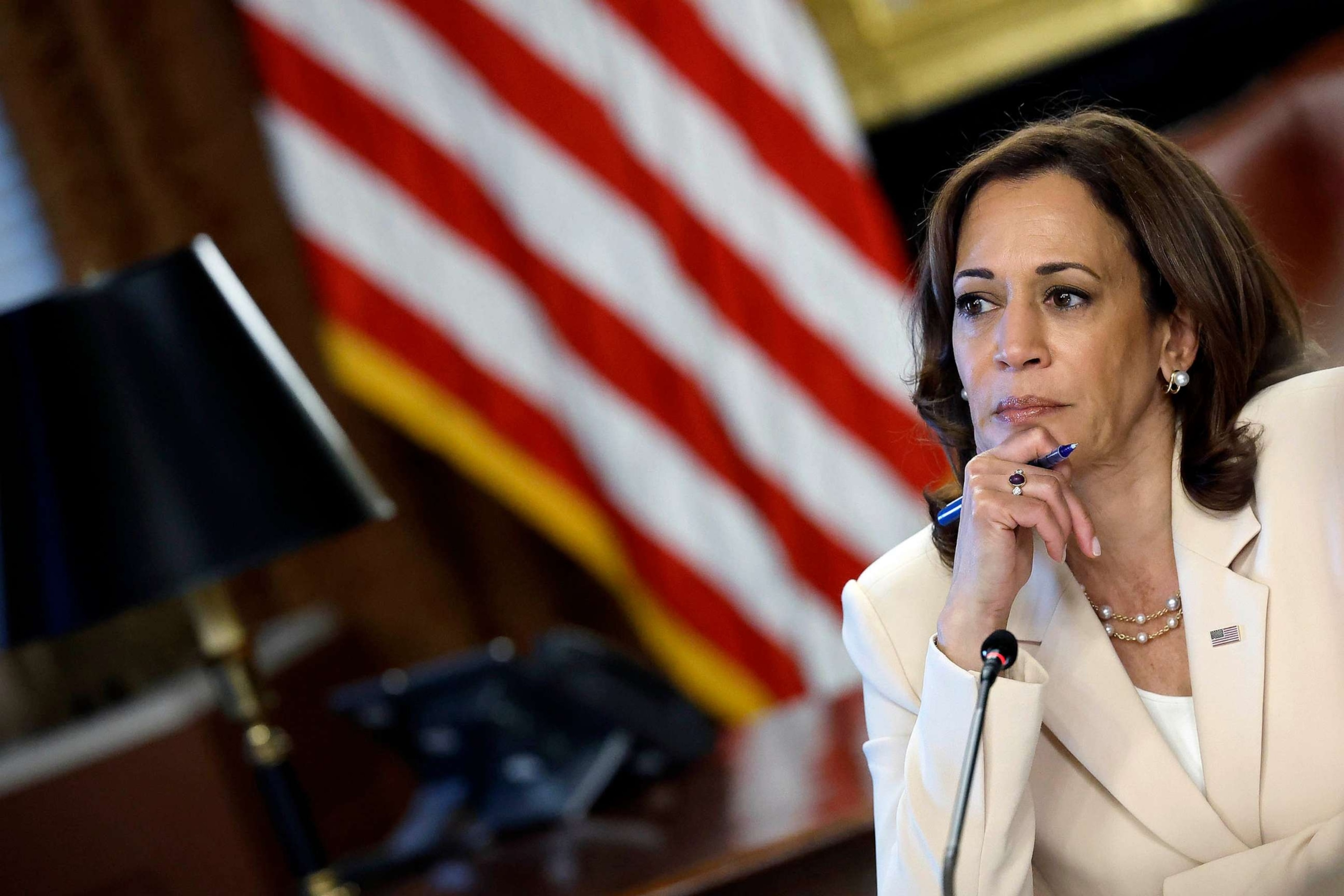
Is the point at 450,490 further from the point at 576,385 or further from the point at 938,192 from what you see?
the point at 938,192

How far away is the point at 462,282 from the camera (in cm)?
380

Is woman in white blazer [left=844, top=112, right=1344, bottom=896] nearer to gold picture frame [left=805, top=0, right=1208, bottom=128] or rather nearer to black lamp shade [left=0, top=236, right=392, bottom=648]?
black lamp shade [left=0, top=236, right=392, bottom=648]

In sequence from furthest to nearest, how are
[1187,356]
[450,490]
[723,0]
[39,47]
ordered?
[450,490] < [39,47] < [723,0] < [1187,356]

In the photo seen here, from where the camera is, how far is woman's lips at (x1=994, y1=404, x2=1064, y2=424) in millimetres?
1536

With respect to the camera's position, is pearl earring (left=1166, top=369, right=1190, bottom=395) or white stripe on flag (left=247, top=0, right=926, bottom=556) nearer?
pearl earring (left=1166, top=369, right=1190, bottom=395)

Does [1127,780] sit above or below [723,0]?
below

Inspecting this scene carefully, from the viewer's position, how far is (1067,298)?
61.4 inches

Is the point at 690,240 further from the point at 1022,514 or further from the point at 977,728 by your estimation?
the point at 977,728

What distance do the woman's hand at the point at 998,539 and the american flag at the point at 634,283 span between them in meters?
2.24

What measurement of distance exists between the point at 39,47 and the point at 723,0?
1.89 m

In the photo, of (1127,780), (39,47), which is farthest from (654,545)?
(1127,780)

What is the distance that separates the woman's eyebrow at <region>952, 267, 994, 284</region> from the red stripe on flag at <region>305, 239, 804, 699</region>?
7.52ft

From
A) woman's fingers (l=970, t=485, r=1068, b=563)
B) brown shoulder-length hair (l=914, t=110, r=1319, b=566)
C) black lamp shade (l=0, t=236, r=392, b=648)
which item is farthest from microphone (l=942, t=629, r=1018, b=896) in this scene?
black lamp shade (l=0, t=236, r=392, b=648)

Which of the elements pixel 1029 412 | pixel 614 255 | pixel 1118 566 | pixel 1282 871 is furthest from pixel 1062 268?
pixel 614 255
